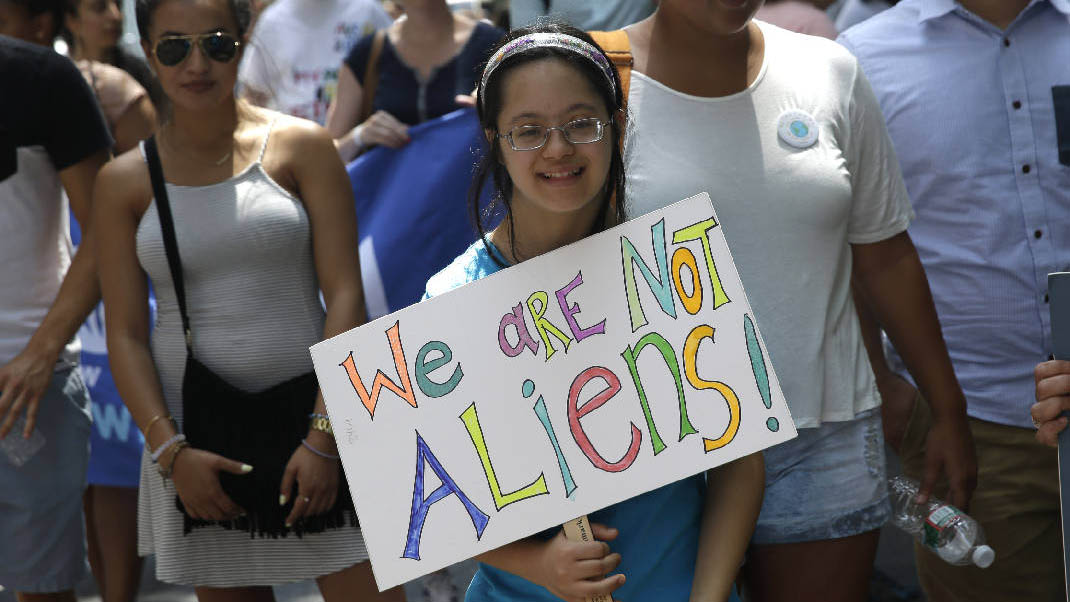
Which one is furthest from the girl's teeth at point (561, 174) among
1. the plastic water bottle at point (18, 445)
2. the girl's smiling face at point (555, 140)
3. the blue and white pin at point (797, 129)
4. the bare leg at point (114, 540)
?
the bare leg at point (114, 540)

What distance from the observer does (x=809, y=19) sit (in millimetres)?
4160

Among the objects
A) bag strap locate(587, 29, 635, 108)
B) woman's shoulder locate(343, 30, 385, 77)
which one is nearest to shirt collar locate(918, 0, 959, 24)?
bag strap locate(587, 29, 635, 108)

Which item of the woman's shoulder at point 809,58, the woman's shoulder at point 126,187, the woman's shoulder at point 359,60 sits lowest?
the woman's shoulder at point 809,58

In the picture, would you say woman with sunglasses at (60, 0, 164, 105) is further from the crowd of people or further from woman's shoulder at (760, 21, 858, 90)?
woman's shoulder at (760, 21, 858, 90)

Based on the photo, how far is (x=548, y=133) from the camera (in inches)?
83.4

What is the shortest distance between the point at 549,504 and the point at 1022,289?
Result: 5.07 ft

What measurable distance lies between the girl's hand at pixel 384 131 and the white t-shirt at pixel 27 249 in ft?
3.65

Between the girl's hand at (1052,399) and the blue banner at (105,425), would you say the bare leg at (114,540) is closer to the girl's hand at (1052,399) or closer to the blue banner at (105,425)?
the blue banner at (105,425)

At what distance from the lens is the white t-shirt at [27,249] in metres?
3.34

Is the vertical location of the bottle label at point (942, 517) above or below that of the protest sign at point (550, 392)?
below

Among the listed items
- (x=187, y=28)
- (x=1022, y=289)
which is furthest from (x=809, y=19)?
(x=187, y=28)

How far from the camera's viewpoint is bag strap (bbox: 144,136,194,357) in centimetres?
287

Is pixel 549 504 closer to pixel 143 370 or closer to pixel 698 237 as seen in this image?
pixel 698 237

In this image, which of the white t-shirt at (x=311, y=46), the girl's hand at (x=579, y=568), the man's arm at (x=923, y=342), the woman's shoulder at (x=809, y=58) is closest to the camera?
the girl's hand at (x=579, y=568)
